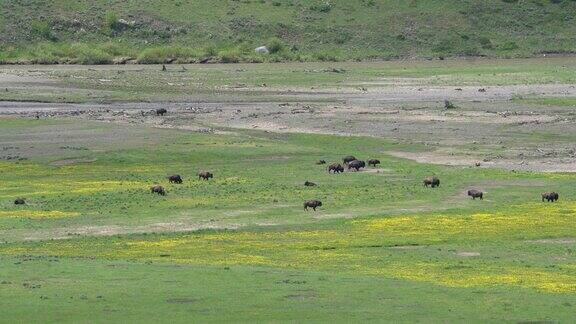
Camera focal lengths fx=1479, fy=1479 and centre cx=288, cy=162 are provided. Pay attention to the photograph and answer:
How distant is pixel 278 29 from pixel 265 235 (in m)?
84.3

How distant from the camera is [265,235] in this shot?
115 feet

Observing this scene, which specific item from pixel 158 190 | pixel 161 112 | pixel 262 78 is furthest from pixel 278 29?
pixel 158 190

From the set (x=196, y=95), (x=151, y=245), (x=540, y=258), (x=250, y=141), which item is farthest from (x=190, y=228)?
(x=196, y=95)

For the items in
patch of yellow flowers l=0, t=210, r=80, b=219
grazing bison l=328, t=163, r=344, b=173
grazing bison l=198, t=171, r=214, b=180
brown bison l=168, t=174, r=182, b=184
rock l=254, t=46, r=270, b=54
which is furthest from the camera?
rock l=254, t=46, r=270, b=54

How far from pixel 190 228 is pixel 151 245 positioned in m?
3.30

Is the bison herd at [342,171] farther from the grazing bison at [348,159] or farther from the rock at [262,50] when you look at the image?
the rock at [262,50]

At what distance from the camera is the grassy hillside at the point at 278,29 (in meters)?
112

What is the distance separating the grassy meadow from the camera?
974 inches

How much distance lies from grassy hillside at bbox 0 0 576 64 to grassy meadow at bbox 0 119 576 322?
53659 mm

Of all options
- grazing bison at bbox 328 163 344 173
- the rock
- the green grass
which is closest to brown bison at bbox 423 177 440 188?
grazing bison at bbox 328 163 344 173

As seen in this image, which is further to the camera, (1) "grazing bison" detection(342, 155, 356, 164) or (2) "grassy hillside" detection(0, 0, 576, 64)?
(2) "grassy hillside" detection(0, 0, 576, 64)

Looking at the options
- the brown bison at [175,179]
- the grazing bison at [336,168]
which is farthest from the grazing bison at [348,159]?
the brown bison at [175,179]

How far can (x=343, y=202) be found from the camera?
135 feet

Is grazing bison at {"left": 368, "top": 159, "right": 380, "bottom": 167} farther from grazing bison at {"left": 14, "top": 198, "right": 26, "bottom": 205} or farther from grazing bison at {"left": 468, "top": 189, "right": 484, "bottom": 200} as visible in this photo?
grazing bison at {"left": 14, "top": 198, "right": 26, "bottom": 205}
